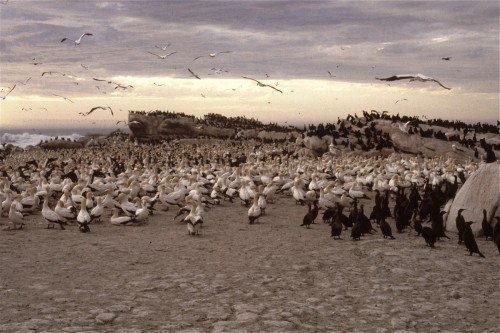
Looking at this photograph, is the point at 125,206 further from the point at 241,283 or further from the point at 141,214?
the point at 241,283

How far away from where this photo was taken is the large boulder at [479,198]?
15422 mm

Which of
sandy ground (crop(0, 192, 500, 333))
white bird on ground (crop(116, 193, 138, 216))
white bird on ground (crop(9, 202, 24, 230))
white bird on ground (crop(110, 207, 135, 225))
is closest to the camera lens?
sandy ground (crop(0, 192, 500, 333))

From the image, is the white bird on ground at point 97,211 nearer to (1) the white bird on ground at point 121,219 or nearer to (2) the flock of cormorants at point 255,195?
(2) the flock of cormorants at point 255,195

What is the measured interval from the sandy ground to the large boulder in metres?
1.11

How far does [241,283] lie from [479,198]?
9.15 meters

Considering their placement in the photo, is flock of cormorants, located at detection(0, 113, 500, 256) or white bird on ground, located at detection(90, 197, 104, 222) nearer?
flock of cormorants, located at detection(0, 113, 500, 256)

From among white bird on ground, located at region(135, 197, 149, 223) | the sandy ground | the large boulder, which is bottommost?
the sandy ground

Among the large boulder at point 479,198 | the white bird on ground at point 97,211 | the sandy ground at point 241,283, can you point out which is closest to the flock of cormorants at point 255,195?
the white bird on ground at point 97,211

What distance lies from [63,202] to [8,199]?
195 cm

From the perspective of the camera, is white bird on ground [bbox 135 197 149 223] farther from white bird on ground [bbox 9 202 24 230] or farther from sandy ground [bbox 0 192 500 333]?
white bird on ground [bbox 9 202 24 230]

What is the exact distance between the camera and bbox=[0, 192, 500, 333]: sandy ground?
8398 millimetres

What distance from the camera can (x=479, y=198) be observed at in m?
15.9

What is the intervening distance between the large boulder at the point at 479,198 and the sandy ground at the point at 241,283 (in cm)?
111

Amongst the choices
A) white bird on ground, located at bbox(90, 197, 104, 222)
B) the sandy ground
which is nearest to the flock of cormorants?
white bird on ground, located at bbox(90, 197, 104, 222)
